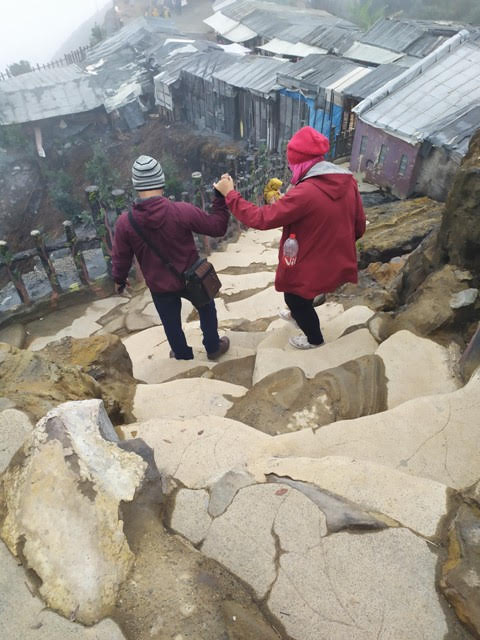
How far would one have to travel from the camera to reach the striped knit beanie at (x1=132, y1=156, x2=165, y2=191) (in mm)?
2811

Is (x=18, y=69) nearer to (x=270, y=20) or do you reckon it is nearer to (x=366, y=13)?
(x=270, y=20)

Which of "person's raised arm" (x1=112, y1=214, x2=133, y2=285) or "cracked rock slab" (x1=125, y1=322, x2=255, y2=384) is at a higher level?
"person's raised arm" (x1=112, y1=214, x2=133, y2=285)

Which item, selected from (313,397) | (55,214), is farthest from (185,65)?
(313,397)

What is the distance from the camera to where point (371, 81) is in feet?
37.2

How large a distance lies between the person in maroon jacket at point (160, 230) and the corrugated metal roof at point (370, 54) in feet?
49.0

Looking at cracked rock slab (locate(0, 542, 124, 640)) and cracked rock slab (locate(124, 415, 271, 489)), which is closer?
cracked rock slab (locate(0, 542, 124, 640))

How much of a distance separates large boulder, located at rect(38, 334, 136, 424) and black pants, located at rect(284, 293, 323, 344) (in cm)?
131

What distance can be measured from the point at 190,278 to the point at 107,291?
315 cm

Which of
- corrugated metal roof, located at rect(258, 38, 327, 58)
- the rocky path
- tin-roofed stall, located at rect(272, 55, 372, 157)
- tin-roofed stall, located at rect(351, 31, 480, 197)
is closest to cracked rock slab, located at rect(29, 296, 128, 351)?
the rocky path

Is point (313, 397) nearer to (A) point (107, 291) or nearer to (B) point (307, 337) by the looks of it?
(B) point (307, 337)

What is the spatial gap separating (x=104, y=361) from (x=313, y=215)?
1859 mm

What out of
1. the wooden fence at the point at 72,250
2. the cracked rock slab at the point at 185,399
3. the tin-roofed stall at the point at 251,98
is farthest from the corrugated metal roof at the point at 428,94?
the cracked rock slab at the point at 185,399

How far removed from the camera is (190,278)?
3195 millimetres

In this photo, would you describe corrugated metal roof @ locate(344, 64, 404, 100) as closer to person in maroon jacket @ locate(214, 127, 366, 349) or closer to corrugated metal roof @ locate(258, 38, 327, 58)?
corrugated metal roof @ locate(258, 38, 327, 58)
